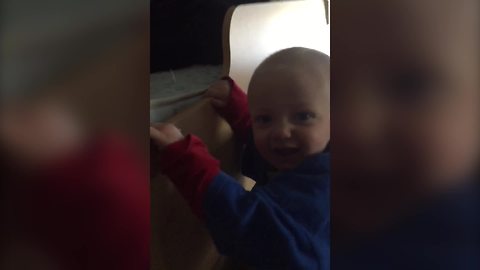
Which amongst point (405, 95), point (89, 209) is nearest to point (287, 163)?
point (405, 95)

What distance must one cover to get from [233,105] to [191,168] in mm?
86

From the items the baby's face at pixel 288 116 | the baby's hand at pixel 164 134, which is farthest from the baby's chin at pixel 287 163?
the baby's hand at pixel 164 134

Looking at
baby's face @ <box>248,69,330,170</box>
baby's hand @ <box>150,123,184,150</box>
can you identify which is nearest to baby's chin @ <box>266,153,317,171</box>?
baby's face @ <box>248,69,330,170</box>

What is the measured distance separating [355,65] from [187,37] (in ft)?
0.65

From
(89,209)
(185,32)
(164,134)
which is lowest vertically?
(89,209)

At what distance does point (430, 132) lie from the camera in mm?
513

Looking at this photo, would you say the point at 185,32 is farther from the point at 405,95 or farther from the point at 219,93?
the point at 405,95

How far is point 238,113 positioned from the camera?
0.56 m

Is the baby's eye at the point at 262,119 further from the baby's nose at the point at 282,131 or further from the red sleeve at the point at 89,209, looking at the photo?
the red sleeve at the point at 89,209

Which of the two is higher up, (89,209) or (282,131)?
(282,131)

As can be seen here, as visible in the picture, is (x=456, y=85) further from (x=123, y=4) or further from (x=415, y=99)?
(x=123, y=4)

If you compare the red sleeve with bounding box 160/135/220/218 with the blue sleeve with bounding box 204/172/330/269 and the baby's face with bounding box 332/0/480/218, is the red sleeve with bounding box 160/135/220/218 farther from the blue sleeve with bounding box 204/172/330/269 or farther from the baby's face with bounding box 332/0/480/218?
the baby's face with bounding box 332/0/480/218

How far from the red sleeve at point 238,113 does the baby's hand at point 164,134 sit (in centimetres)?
6

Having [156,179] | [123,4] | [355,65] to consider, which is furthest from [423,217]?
[123,4]
